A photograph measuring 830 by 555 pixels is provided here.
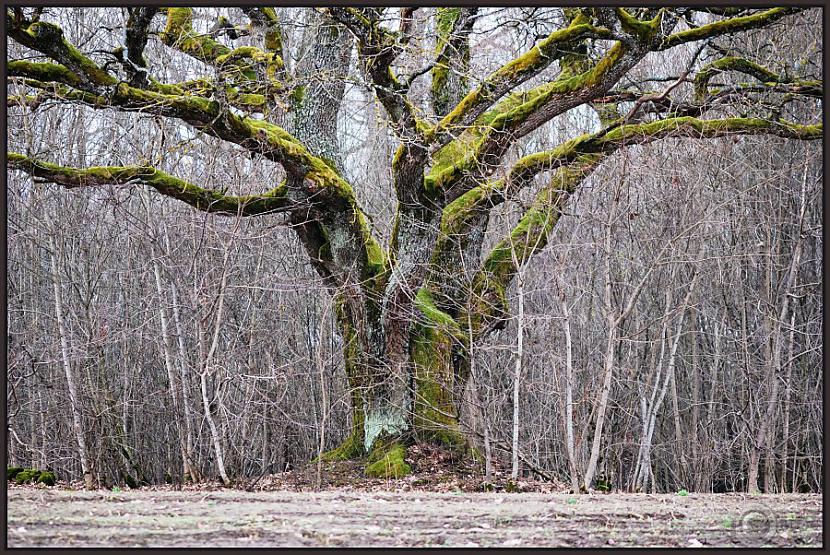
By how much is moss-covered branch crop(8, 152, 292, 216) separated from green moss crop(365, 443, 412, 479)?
3505mm

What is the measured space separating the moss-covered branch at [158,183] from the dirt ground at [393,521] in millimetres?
3728

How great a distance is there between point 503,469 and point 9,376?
7.30m

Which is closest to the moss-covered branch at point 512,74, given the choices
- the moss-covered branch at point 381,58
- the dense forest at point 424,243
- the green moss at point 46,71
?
the dense forest at point 424,243

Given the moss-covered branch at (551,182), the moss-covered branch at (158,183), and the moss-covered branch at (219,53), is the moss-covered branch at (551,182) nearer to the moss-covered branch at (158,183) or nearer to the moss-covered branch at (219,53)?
the moss-covered branch at (158,183)

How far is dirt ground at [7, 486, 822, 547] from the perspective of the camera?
16.7ft

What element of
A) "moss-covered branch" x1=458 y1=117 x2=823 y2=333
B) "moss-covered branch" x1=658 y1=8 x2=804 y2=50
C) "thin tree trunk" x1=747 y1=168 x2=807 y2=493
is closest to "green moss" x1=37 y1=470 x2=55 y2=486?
"moss-covered branch" x1=458 y1=117 x2=823 y2=333

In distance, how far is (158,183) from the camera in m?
9.77

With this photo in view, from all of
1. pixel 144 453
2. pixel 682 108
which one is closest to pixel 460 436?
pixel 682 108

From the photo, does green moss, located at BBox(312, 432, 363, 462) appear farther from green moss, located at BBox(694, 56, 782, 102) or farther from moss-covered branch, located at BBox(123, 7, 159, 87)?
green moss, located at BBox(694, 56, 782, 102)

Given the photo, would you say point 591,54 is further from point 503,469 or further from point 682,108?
point 503,469

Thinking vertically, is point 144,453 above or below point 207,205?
Answer: below

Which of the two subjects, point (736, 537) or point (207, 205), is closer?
point (736, 537)

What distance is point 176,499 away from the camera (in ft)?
23.1

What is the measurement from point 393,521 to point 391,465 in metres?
4.79
